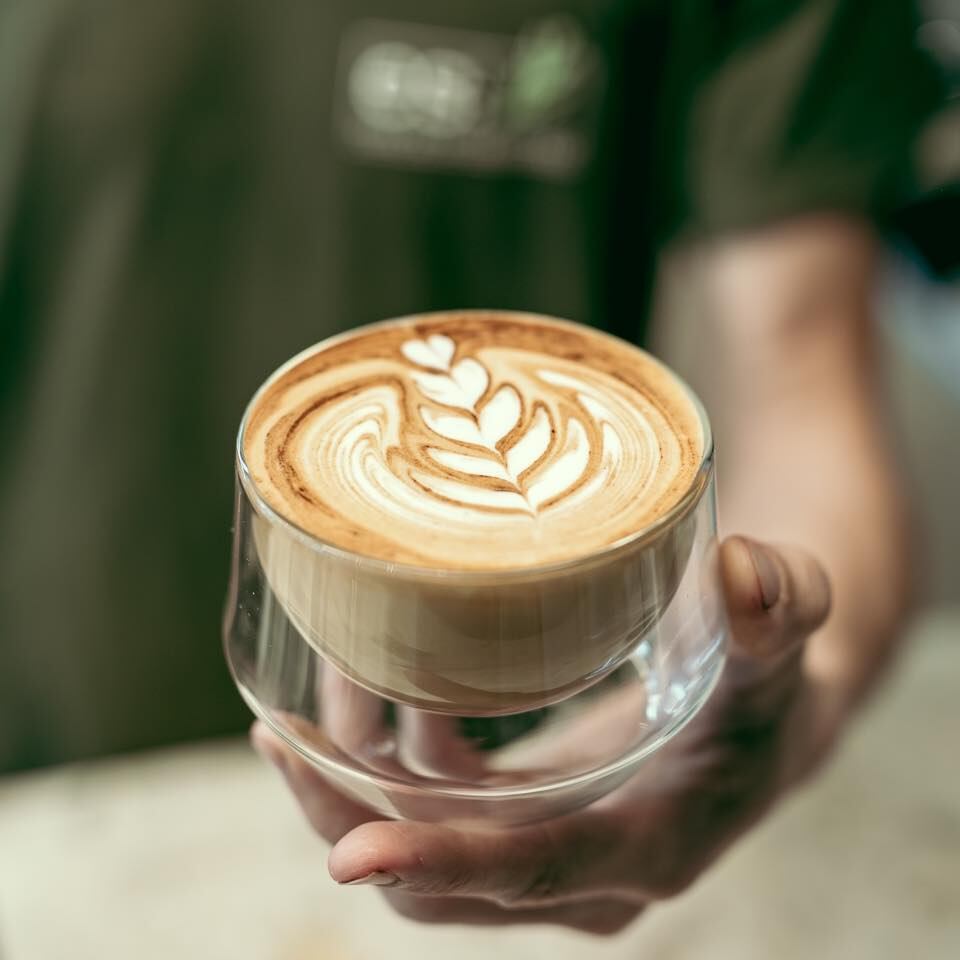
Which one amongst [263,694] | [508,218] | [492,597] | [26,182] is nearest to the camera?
[492,597]

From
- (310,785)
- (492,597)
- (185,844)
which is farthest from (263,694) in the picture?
(185,844)

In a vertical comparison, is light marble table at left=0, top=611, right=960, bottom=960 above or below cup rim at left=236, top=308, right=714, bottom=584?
below

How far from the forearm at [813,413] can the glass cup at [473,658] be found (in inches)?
13.4

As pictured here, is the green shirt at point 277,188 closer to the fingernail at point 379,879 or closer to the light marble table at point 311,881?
the light marble table at point 311,881

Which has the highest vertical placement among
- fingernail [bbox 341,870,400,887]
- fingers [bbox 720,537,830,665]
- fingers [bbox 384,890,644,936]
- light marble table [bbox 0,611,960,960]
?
fingers [bbox 720,537,830,665]

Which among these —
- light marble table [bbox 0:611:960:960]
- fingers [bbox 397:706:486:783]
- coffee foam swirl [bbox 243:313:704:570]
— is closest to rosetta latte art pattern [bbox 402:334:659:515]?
coffee foam swirl [bbox 243:313:704:570]

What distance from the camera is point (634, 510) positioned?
464 millimetres

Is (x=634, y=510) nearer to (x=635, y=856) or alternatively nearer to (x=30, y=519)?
(x=635, y=856)

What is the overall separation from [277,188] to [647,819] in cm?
64

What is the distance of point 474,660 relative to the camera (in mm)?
457

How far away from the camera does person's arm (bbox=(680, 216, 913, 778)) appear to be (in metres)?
0.91

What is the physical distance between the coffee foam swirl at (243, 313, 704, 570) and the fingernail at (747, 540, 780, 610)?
6 centimetres

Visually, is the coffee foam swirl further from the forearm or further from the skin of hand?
the forearm

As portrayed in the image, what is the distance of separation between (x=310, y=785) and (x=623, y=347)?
28cm
